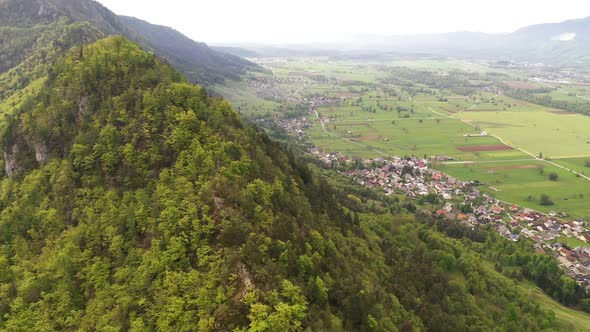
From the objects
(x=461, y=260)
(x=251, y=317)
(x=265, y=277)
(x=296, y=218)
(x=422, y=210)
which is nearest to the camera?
(x=251, y=317)

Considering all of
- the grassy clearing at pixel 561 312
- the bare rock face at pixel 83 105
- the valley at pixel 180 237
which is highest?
the bare rock face at pixel 83 105

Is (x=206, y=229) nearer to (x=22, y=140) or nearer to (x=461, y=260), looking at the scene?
(x=22, y=140)

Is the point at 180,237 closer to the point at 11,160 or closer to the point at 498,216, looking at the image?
the point at 11,160

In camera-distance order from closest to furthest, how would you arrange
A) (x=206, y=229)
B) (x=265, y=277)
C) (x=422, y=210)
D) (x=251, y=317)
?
(x=251, y=317), (x=265, y=277), (x=206, y=229), (x=422, y=210)

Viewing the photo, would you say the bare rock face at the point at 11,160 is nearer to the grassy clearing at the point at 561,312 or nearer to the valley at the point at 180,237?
the valley at the point at 180,237

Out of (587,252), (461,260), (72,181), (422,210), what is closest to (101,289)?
(72,181)

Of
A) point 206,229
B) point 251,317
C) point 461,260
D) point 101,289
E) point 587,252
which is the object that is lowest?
point 587,252

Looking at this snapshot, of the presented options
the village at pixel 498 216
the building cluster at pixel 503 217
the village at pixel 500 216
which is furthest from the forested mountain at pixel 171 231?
the building cluster at pixel 503 217
